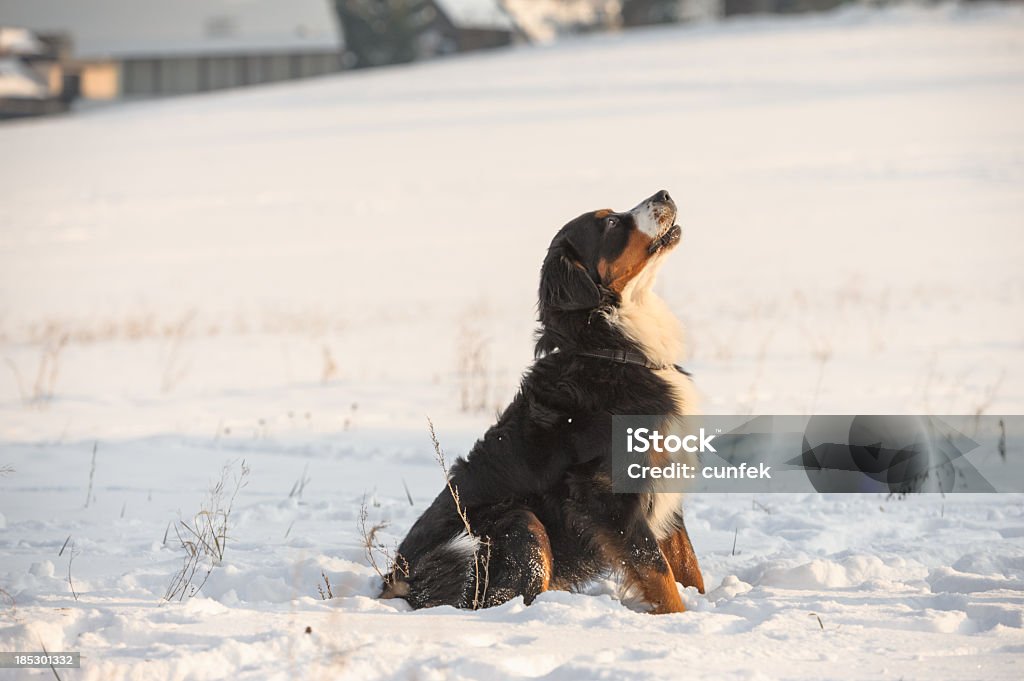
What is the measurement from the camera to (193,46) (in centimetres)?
5897

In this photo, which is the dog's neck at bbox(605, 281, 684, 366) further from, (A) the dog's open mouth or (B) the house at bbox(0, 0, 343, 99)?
(B) the house at bbox(0, 0, 343, 99)

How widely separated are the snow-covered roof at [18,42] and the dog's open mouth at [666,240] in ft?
178

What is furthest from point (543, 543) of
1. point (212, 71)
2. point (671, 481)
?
point (212, 71)

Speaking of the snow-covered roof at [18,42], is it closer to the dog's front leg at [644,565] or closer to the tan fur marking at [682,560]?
the tan fur marking at [682,560]

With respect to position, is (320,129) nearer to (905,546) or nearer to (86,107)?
(86,107)

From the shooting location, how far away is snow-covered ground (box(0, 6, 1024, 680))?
381cm

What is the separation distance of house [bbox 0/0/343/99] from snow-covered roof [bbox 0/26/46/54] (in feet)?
9.49

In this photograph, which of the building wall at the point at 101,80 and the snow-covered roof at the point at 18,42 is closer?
the snow-covered roof at the point at 18,42

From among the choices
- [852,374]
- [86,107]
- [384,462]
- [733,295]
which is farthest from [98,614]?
[86,107]

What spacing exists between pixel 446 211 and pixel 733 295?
1074 centimetres

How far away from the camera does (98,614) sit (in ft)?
12.4

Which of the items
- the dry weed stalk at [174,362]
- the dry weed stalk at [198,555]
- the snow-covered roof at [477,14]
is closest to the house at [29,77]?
the snow-covered roof at [477,14]

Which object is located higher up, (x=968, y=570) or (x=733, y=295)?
(x=968, y=570)

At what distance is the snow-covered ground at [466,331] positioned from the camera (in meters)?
3.81
